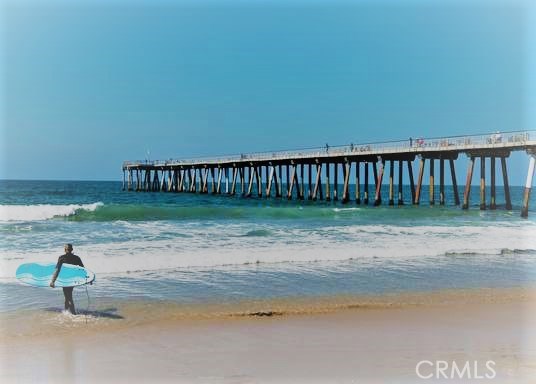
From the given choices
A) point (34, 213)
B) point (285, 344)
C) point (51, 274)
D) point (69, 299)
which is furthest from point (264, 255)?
point (34, 213)

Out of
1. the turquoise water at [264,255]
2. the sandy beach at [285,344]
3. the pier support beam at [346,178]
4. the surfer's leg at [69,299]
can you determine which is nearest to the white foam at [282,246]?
the turquoise water at [264,255]

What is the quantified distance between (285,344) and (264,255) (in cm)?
686

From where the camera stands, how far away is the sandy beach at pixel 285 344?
5098mm

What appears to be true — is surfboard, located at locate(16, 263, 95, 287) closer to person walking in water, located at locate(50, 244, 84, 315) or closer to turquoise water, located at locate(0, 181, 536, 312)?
person walking in water, located at locate(50, 244, 84, 315)

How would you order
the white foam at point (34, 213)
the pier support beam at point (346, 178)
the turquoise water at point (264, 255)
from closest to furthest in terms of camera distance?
the turquoise water at point (264, 255) → the white foam at point (34, 213) → the pier support beam at point (346, 178)

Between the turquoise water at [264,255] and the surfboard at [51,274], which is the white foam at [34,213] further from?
the surfboard at [51,274]

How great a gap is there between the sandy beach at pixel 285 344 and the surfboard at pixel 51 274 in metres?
0.63

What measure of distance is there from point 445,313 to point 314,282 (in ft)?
9.08

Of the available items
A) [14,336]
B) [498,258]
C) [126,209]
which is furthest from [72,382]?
[126,209]

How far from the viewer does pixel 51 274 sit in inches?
320

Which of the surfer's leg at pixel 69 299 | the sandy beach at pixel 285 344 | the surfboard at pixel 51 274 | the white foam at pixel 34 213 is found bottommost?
the sandy beach at pixel 285 344

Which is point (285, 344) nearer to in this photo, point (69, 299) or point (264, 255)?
point (69, 299)

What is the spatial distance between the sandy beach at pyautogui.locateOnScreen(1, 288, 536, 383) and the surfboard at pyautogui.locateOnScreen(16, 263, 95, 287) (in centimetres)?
63

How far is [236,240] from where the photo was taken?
1545 cm
